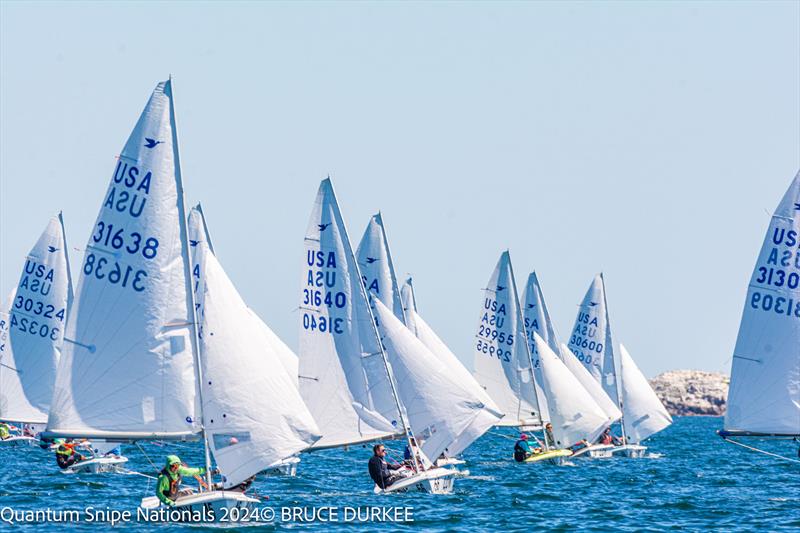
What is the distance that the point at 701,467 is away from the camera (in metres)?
52.7

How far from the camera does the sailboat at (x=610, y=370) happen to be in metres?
60.6

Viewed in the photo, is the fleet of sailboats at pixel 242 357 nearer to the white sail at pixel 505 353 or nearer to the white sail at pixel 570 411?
the white sail at pixel 570 411

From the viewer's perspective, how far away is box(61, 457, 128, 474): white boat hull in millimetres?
43406

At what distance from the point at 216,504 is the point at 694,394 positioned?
162m

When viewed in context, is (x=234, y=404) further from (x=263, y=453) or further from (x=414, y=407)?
(x=414, y=407)

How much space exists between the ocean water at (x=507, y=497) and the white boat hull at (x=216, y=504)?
0.24 meters

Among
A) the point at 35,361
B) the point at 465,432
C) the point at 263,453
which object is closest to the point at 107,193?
the point at 263,453

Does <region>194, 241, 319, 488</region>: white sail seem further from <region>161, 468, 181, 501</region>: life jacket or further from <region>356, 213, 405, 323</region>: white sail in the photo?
<region>356, 213, 405, 323</region>: white sail

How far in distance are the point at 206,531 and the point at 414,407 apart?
11.6 metres

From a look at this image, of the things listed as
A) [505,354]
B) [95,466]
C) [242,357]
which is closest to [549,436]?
[505,354]

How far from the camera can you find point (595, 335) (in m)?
65.5

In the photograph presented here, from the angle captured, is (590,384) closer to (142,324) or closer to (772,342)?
(772,342)

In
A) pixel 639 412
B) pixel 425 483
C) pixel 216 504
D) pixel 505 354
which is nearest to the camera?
pixel 216 504

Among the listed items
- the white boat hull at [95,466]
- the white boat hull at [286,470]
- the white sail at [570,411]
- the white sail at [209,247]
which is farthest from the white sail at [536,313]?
the white boat hull at [95,466]
